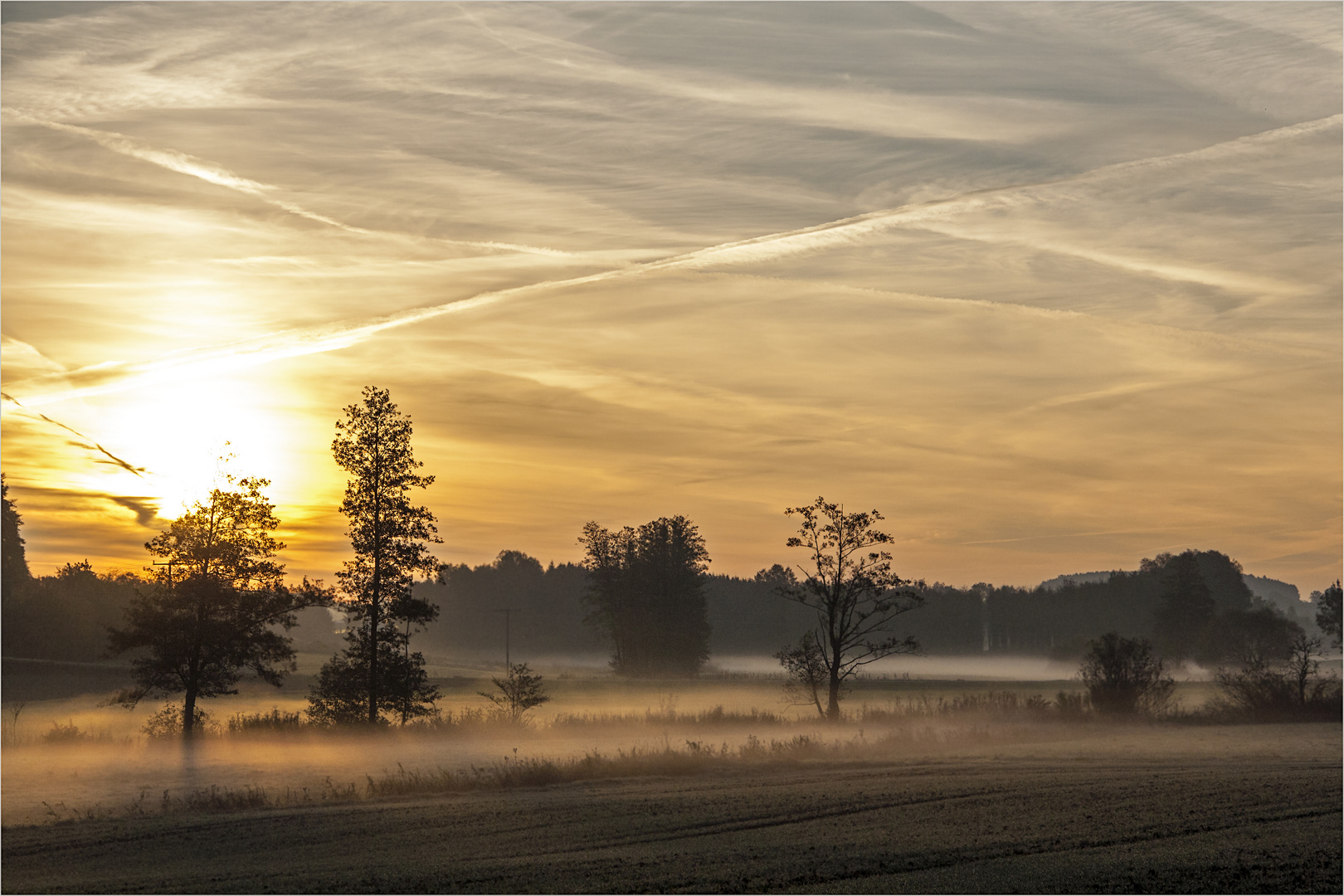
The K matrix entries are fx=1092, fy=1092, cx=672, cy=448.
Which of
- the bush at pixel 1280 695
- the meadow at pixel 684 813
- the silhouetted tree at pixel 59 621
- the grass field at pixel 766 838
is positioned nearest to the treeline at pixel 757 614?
the silhouetted tree at pixel 59 621

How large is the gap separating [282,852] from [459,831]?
282 centimetres

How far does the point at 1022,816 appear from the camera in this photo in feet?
60.6

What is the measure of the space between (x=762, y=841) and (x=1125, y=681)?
33690mm

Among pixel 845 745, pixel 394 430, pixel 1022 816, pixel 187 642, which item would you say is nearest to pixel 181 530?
pixel 187 642

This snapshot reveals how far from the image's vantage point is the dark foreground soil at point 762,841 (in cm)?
1418

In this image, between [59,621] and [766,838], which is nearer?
[766,838]

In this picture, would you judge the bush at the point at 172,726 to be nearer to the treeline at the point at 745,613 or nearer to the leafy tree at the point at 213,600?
the leafy tree at the point at 213,600

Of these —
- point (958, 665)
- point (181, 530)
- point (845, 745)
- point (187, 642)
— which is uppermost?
point (181, 530)

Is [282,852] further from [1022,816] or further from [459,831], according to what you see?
[1022,816]

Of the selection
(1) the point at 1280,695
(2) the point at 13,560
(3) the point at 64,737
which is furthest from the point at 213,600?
(2) the point at 13,560

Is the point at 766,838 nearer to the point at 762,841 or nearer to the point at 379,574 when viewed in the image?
the point at 762,841

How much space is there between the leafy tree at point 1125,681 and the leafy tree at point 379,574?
27.4m

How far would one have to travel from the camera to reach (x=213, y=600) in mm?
39094

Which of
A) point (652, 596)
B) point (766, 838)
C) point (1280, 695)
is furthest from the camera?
point (652, 596)
